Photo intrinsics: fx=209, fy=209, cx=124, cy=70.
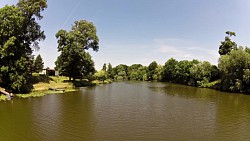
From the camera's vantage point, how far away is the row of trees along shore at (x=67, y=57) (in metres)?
39.5

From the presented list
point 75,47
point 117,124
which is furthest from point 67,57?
point 117,124

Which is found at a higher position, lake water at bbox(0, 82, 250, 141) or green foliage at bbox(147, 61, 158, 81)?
green foliage at bbox(147, 61, 158, 81)

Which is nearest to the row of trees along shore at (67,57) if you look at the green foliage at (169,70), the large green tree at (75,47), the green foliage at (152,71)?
the large green tree at (75,47)

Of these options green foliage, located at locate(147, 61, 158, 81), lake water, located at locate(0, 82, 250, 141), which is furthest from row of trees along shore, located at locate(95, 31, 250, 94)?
lake water, located at locate(0, 82, 250, 141)

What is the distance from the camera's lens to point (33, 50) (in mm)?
51031

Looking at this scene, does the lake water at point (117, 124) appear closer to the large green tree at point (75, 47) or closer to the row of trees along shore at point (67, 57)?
the row of trees along shore at point (67, 57)

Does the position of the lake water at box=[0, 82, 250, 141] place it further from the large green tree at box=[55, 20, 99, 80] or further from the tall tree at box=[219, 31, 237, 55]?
the tall tree at box=[219, 31, 237, 55]

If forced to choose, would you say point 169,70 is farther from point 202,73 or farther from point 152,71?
point 202,73

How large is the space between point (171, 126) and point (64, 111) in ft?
44.7

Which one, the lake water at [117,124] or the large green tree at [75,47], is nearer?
the lake water at [117,124]

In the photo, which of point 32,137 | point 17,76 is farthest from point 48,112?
point 17,76

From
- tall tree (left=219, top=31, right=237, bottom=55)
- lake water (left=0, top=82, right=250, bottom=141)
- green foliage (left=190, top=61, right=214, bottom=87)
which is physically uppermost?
tall tree (left=219, top=31, right=237, bottom=55)

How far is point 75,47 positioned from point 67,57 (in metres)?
4.22

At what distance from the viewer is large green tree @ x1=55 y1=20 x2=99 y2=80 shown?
61062 millimetres
